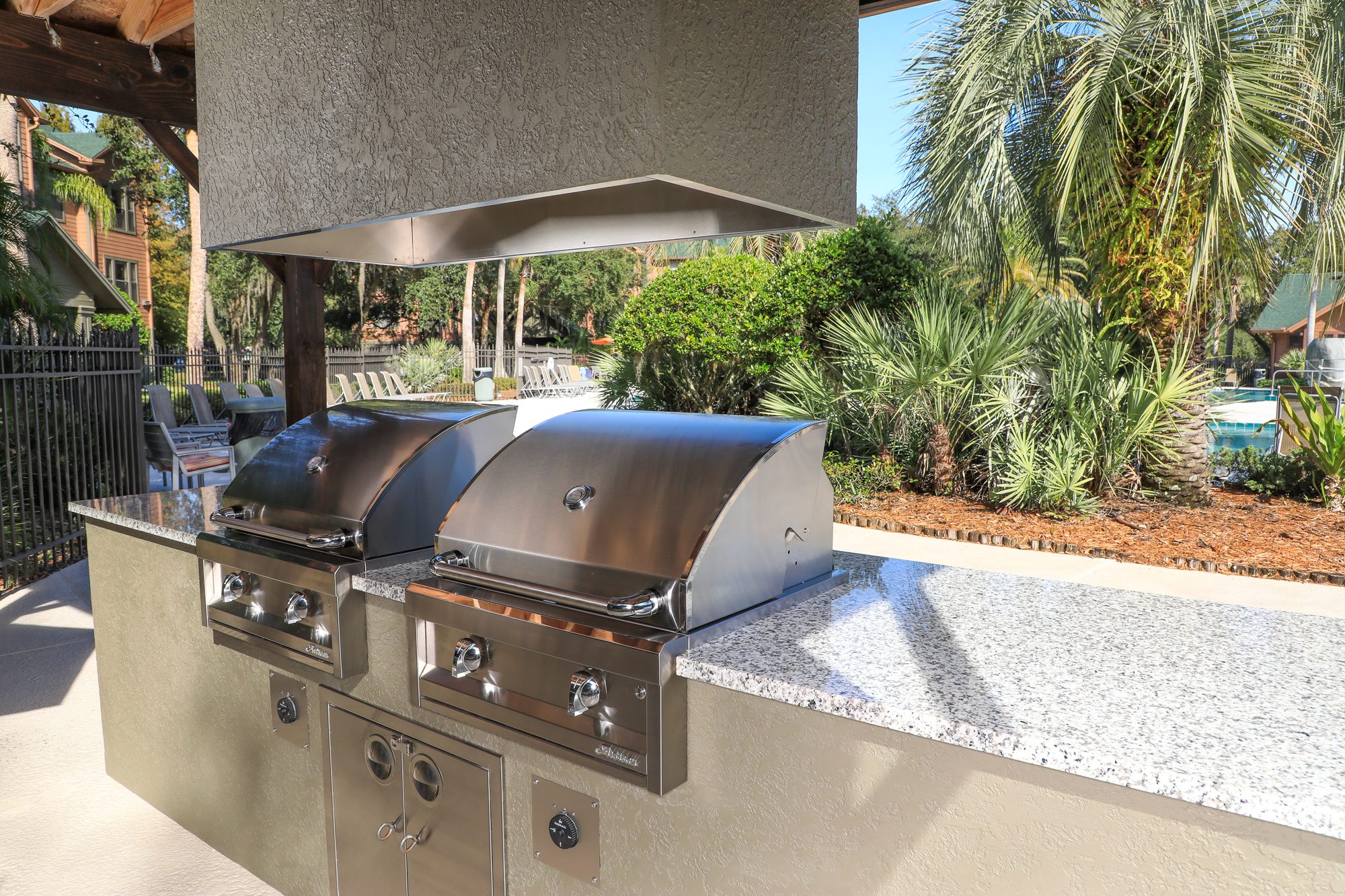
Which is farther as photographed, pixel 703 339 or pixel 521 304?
pixel 521 304

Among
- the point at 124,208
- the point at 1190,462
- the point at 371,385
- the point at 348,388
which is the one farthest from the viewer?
the point at 124,208

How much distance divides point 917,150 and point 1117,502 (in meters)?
3.59

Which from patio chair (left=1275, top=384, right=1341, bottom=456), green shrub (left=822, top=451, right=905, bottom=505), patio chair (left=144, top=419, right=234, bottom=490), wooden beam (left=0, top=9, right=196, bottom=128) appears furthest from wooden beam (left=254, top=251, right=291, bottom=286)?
patio chair (left=1275, top=384, right=1341, bottom=456)

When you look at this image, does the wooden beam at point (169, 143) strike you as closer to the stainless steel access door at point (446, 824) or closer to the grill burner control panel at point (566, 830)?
the stainless steel access door at point (446, 824)

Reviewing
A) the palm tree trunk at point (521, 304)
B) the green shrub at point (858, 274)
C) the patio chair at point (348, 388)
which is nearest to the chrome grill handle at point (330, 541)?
the green shrub at point (858, 274)

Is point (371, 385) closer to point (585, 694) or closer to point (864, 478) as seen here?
point (864, 478)

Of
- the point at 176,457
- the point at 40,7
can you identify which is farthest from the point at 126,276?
the point at 40,7

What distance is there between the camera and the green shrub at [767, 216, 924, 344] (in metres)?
9.09

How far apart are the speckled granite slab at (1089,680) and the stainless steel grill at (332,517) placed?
3.25ft

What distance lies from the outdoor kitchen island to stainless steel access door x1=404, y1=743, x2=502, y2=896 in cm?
5

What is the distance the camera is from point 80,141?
2444 centimetres

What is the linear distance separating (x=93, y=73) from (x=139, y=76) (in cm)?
19

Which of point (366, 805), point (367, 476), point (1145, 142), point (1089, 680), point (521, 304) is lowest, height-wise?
point (366, 805)

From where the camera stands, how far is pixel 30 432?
20.2 feet
